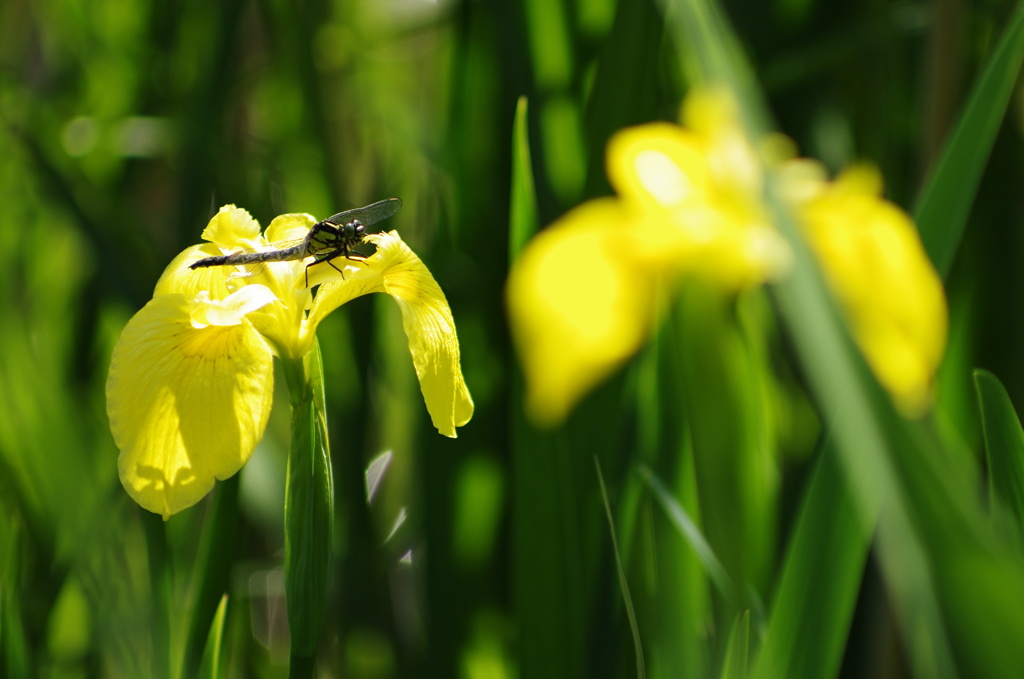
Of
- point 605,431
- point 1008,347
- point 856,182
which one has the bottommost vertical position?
point 1008,347

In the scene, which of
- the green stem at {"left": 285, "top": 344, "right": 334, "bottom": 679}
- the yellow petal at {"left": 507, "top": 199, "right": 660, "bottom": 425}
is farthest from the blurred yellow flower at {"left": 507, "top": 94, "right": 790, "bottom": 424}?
the green stem at {"left": 285, "top": 344, "right": 334, "bottom": 679}

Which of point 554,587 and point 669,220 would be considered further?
point 554,587

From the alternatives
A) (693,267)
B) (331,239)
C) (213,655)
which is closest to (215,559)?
(213,655)

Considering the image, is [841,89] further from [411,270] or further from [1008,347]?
[411,270]

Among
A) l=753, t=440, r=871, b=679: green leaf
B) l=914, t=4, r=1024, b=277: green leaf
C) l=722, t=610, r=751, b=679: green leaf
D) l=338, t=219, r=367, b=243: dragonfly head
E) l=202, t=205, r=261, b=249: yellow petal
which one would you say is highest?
l=202, t=205, r=261, b=249: yellow petal

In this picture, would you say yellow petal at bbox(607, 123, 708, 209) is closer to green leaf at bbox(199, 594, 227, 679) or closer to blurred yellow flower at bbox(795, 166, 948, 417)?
blurred yellow flower at bbox(795, 166, 948, 417)

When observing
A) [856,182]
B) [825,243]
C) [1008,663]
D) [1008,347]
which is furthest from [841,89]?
[1008,663]

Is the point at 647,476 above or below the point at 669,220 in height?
below
